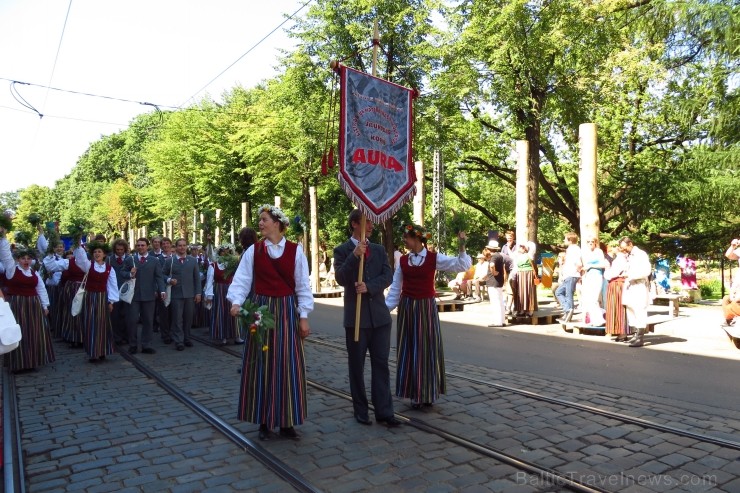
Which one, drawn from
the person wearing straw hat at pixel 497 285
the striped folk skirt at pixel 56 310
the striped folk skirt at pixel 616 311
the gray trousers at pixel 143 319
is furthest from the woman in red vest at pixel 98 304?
the striped folk skirt at pixel 616 311

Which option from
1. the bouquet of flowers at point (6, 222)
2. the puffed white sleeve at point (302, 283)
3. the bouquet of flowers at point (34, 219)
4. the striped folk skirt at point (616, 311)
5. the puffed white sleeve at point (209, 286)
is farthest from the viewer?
the bouquet of flowers at point (34, 219)

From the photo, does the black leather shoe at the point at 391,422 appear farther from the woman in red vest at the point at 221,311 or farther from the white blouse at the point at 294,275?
the woman in red vest at the point at 221,311

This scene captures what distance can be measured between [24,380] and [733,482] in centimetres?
829

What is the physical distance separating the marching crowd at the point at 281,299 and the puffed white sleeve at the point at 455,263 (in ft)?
0.05

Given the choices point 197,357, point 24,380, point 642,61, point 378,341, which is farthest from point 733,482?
point 642,61

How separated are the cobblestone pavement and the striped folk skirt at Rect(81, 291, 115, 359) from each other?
1800 mm

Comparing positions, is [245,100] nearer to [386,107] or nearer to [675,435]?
[386,107]

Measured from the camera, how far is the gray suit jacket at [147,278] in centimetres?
1041

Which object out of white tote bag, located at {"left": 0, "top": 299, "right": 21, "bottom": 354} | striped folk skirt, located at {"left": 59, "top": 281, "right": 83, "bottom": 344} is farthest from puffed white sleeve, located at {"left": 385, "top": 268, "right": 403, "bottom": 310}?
striped folk skirt, located at {"left": 59, "top": 281, "right": 83, "bottom": 344}

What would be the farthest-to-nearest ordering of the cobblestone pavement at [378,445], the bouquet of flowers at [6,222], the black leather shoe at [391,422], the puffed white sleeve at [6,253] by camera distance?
the puffed white sleeve at [6,253], the bouquet of flowers at [6,222], the black leather shoe at [391,422], the cobblestone pavement at [378,445]

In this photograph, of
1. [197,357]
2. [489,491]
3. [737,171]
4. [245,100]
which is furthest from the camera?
[245,100]

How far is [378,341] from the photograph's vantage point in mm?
5746

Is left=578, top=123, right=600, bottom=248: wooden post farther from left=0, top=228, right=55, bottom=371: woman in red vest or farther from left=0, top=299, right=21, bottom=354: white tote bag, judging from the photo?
left=0, top=299, right=21, bottom=354: white tote bag

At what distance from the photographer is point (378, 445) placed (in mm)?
5082
